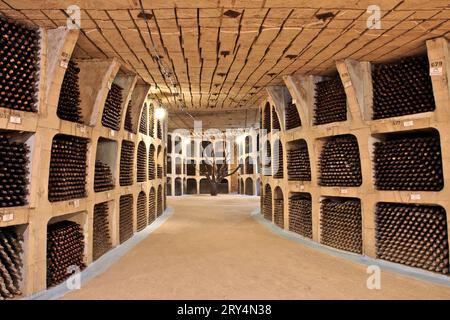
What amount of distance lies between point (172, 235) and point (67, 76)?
456 cm

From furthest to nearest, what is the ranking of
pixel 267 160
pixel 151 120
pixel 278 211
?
pixel 267 160 → pixel 151 120 → pixel 278 211

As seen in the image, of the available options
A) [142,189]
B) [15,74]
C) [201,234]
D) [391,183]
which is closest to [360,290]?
[391,183]

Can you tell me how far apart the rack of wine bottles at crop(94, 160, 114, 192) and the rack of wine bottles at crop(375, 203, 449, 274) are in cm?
561

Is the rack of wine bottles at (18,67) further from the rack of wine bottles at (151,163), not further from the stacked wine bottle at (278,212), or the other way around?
the stacked wine bottle at (278,212)

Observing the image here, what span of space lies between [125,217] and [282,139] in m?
4.82

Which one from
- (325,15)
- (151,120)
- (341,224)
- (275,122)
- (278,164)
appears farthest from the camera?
(151,120)

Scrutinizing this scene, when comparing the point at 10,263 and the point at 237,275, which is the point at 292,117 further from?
the point at 10,263

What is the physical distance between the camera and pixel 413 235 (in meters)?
5.25

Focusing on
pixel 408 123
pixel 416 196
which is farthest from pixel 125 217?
pixel 408 123

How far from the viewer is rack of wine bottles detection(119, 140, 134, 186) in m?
7.45

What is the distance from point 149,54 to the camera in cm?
571

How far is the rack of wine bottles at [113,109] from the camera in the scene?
631 cm

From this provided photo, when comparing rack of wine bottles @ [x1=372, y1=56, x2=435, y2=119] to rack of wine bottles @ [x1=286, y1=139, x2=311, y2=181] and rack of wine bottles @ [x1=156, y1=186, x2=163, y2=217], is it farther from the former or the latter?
rack of wine bottles @ [x1=156, y1=186, x2=163, y2=217]

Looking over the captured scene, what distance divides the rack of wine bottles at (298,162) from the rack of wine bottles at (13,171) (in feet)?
19.6
